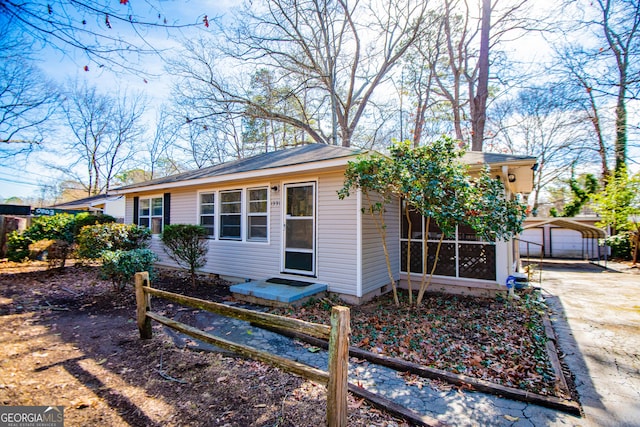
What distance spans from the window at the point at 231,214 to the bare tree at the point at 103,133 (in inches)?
751

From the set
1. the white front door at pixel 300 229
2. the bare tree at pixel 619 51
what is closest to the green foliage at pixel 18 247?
the white front door at pixel 300 229

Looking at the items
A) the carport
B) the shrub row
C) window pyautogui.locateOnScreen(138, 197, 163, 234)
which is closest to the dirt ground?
the shrub row

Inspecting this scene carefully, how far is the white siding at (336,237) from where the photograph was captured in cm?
579

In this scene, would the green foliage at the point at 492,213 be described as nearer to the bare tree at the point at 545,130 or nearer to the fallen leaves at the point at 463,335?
the fallen leaves at the point at 463,335

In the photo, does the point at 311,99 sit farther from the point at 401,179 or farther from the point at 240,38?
the point at 401,179

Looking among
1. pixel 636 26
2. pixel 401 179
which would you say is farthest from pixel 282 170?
pixel 636 26

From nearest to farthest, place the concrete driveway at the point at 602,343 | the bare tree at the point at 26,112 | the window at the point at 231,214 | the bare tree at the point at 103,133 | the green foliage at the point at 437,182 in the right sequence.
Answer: the concrete driveway at the point at 602,343 < the green foliage at the point at 437,182 < the window at the point at 231,214 < the bare tree at the point at 26,112 < the bare tree at the point at 103,133

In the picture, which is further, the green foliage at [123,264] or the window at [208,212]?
the window at [208,212]

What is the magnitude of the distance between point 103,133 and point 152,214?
62.6ft

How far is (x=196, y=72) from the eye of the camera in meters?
14.4

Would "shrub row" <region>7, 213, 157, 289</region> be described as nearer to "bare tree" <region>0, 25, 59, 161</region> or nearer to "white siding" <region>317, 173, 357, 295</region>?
"bare tree" <region>0, 25, 59, 161</region>

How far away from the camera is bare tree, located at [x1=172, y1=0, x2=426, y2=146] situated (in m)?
13.6

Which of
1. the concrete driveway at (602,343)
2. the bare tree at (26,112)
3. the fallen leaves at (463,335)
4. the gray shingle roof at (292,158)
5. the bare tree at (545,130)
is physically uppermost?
the bare tree at (545,130)

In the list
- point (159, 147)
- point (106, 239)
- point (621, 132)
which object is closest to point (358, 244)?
point (106, 239)
